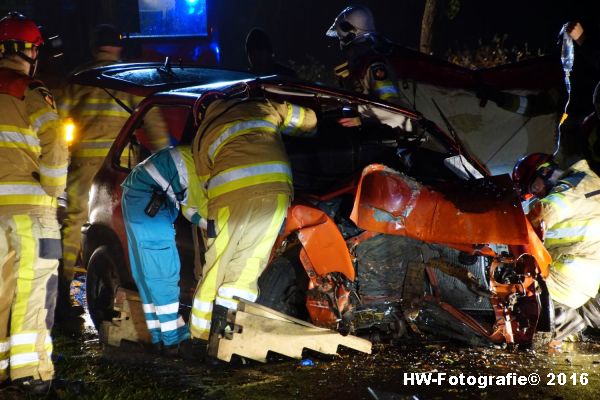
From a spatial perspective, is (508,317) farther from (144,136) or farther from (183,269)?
(144,136)

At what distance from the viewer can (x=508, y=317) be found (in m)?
3.97

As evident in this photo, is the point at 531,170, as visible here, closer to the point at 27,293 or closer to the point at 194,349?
the point at 194,349

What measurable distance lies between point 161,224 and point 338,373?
1417mm

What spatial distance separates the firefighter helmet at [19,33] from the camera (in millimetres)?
3975

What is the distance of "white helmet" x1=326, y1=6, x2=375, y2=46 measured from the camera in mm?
6266

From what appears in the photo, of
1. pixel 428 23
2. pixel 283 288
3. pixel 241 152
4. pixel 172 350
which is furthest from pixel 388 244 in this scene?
pixel 428 23

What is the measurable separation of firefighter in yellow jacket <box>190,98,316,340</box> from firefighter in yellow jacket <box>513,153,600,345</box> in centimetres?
164

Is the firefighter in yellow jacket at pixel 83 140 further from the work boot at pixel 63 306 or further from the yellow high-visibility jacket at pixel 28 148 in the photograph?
the yellow high-visibility jacket at pixel 28 148

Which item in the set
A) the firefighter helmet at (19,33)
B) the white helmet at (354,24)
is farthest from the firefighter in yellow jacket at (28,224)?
the white helmet at (354,24)

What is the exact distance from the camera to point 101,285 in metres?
5.07

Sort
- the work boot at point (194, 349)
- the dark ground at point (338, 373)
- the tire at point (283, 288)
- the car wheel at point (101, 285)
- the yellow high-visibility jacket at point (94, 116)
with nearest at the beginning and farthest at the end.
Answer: the dark ground at point (338, 373) → the work boot at point (194, 349) → the tire at point (283, 288) → the car wheel at point (101, 285) → the yellow high-visibility jacket at point (94, 116)

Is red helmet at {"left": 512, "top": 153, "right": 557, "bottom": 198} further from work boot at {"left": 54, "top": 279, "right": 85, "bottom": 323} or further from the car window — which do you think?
work boot at {"left": 54, "top": 279, "right": 85, "bottom": 323}

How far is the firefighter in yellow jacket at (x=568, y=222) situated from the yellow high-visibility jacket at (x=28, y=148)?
9.13 feet

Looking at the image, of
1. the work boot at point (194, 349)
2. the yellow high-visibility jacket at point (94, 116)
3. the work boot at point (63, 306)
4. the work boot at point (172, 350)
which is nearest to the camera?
the work boot at point (194, 349)
